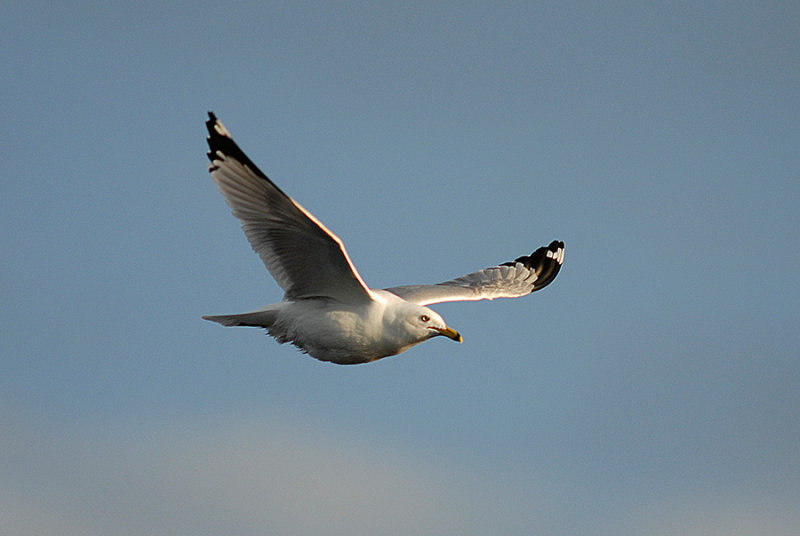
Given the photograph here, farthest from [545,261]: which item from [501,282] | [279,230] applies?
[279,230]

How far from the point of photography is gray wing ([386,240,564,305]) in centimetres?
1173

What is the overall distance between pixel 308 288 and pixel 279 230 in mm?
804

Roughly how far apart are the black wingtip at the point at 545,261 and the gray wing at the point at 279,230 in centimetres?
606

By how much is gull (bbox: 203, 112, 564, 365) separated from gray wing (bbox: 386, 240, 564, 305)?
1.98m

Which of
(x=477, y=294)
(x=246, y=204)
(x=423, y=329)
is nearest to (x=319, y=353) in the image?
(x=423, y=329)

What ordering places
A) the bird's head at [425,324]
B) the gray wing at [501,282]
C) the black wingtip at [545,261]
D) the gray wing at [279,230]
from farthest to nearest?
the black wingtip at [545,261], the gray wing at [501,282], the bird's head at [425,324], the gray wing at [279,230]

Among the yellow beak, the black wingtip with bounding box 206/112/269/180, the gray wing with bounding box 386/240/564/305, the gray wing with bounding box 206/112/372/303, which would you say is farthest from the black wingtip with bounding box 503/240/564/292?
the black wingtip with bounding box 206/112/269/180

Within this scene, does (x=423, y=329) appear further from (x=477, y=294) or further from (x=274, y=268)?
(x=477, y=294)

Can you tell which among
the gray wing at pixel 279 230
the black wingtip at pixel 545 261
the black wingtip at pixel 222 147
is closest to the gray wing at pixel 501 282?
the black wingtip at pixel 545 261

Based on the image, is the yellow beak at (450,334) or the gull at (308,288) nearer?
the gull at (308,288)

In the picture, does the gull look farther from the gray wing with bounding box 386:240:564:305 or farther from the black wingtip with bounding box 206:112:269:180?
the gray wing with bounding box 386:240:564:305

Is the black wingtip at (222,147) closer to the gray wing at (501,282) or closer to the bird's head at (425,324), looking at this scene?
the bird's head at (425,324)

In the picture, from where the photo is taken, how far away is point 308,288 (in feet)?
30.4

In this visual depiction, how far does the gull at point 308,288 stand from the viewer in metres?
8.59
